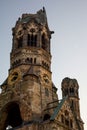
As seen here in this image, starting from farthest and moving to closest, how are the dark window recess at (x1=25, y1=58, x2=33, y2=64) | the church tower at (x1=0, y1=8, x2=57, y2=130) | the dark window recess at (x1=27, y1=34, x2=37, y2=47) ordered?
the dark window recess at (x1=27, y1=34, x2=37, y2=47)
the dark window recess at (x1=25, y1=58, x2=33, y2=64)
the church tower at (x1=0, y1=8, x2=57, y2=130)

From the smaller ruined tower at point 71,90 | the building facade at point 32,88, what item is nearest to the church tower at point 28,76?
the building facade at point 32,88

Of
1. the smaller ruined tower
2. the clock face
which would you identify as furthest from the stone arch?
the smaller ruined tower

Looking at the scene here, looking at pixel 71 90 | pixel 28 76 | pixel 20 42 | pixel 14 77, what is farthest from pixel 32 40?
pixel 71 90

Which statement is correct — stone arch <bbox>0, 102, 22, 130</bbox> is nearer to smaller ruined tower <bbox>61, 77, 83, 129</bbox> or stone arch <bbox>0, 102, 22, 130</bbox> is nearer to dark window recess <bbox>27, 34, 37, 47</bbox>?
dark window recess <bbox>27, 34, 37, 47</bbox>

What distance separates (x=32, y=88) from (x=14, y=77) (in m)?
6.42

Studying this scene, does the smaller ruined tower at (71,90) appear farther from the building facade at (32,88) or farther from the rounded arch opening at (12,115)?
the rounded arch opening at (12,115)

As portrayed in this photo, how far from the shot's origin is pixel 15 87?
55.6 metres

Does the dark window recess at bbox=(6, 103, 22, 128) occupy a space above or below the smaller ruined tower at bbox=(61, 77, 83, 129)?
below

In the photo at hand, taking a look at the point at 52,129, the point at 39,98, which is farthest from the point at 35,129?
the point at 39,98

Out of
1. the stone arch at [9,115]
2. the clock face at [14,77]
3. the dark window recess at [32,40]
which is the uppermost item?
the dark window recess at [32,40]

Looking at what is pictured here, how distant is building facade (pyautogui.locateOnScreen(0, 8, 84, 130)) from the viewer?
164 ft

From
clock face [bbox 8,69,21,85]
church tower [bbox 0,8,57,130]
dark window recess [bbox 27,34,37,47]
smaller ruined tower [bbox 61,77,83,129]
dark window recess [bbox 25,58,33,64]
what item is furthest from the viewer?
smaller ruined tower [bbox 61,77,83,129]

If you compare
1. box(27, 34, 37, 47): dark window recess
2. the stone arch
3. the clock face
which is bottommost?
the stone arch

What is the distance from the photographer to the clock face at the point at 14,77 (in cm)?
5744
